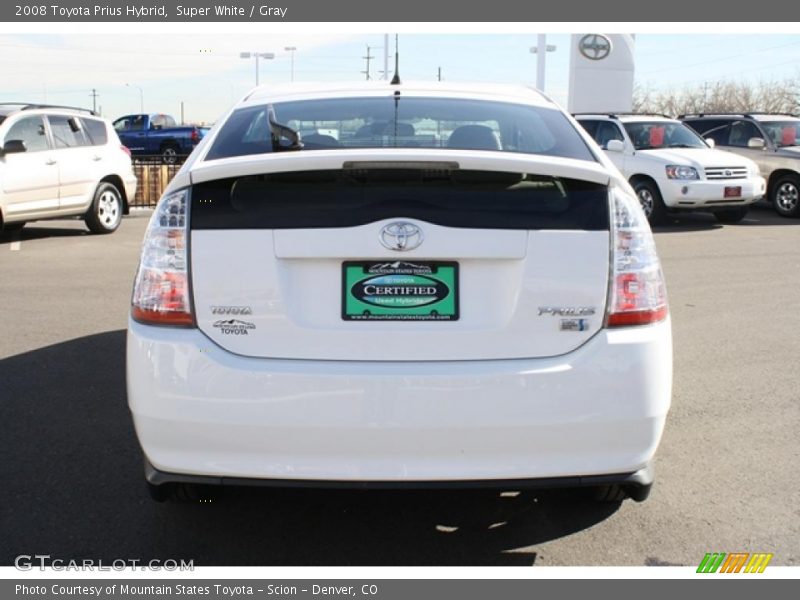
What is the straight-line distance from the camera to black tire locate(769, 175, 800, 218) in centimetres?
1669

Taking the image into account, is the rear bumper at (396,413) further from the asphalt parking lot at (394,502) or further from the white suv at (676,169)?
the white suv at (676,169)

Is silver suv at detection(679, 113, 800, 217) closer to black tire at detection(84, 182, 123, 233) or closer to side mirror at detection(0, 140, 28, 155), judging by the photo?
black tire at detection(84, 182, 123, 233)

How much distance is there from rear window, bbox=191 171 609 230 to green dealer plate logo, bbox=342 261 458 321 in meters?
0.17

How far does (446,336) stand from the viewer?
3.02 metres

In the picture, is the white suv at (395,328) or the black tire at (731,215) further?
the black tire at (731,215)

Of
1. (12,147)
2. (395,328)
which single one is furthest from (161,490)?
(12,147)

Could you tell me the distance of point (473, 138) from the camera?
3.55 m

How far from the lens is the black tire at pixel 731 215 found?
1605cm

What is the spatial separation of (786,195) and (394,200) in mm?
15718

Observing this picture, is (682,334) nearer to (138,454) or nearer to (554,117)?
(554,117)

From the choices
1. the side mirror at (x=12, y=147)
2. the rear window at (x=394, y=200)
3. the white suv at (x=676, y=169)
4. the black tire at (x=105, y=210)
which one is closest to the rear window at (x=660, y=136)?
the white suv at (x=676, y=169)

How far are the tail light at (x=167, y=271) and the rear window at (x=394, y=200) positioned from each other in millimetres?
→ 76

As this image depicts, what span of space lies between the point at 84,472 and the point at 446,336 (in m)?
2.18

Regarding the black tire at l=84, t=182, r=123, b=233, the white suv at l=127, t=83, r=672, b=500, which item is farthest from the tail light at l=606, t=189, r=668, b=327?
the black tire at l=84, t=182, r=123, b=233
